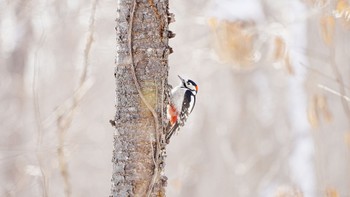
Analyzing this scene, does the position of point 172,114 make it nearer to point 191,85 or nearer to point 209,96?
point 191,85

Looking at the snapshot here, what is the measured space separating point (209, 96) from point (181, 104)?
6973 millimetres

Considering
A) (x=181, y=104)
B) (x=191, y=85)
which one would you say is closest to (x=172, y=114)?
(x=181, y=104)

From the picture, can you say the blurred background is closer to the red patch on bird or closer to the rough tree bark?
the red patch on bird

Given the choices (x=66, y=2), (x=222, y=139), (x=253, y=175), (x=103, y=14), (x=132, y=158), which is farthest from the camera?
(x=253, y=175)

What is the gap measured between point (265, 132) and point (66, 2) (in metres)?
7.19

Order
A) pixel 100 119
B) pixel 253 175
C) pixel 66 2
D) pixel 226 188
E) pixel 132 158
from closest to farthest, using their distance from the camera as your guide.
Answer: pixel 132 158
pixel 66 2
pixel 253 175
pixel 226 188
pixel 100 119

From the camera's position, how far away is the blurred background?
4414mm

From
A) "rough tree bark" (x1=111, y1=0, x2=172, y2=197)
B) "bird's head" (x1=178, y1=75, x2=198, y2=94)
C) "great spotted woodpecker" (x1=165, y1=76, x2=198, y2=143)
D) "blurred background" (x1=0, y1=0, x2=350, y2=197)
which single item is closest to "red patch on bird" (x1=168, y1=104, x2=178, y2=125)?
"great spotted woodpecker" (x1=165, y1=76, x2=198, y2=143)

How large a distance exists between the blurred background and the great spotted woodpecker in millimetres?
470

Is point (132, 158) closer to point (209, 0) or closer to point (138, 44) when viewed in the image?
point (138, 44)

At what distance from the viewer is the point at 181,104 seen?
525 centimetres

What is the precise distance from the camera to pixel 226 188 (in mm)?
11789

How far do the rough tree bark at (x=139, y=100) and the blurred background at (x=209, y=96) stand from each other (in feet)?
2.52

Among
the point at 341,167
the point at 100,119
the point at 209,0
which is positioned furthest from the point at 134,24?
the point at 100,119
